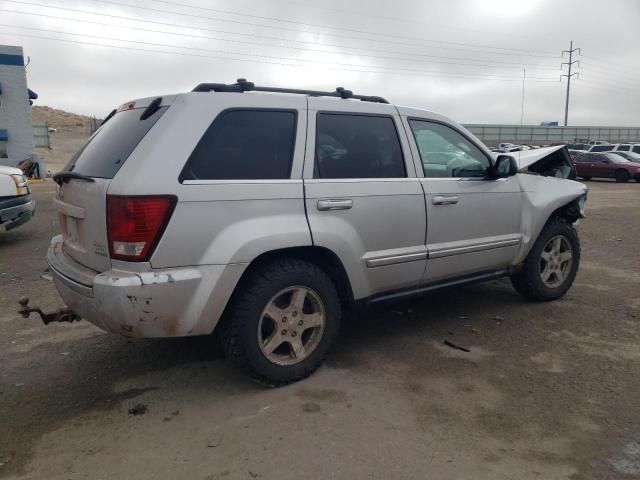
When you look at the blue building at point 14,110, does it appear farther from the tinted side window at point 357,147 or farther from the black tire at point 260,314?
the black tire at point 260,314

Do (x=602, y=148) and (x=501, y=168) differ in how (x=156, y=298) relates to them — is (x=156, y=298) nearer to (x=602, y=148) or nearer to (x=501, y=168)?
(x=501, y=168)

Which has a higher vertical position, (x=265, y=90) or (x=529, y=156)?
(x=265, y=90)

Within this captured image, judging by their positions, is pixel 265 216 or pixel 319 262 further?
pixel 319 262

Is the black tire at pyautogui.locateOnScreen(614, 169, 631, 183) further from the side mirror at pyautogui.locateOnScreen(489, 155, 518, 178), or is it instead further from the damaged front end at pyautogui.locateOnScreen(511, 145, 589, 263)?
the side mirror at pyautogui.locateOnScreen(489, 155, 518, 178)

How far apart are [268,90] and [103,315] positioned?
70.2 inches

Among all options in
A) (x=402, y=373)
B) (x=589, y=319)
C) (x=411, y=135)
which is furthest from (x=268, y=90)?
(x=589, y=319)

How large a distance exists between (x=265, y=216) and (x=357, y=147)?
959 millimetres

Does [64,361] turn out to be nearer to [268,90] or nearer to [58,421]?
[58,421]

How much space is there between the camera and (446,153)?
434cm

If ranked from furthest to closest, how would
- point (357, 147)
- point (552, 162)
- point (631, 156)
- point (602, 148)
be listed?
1. point (602, 148)
2. point (631, 156)
3. point (552, 162)
4. point (357, 147)

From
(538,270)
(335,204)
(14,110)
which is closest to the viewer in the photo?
(335,204)

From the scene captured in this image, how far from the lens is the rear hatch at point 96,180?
3031 mm

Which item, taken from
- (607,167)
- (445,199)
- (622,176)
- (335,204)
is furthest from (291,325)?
(607,167)

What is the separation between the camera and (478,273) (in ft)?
14.7
